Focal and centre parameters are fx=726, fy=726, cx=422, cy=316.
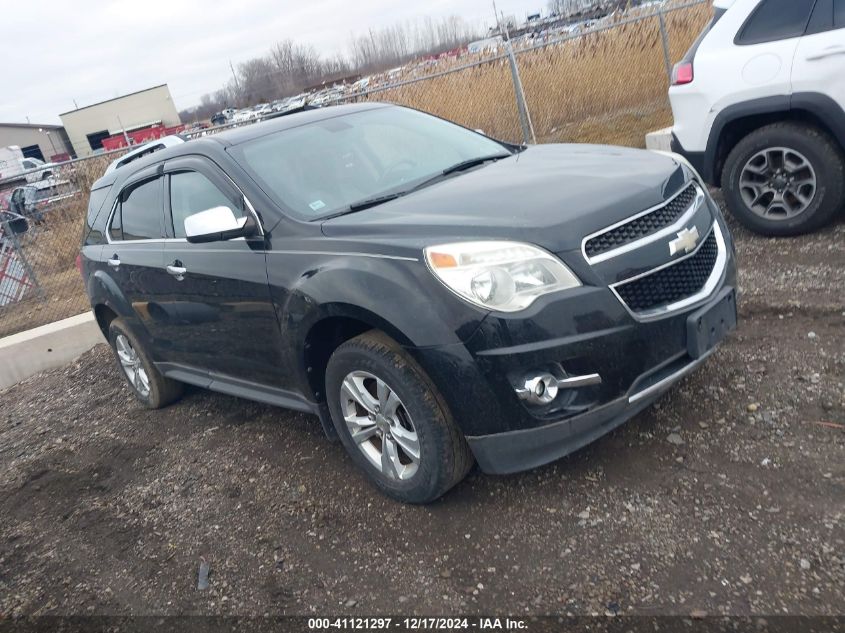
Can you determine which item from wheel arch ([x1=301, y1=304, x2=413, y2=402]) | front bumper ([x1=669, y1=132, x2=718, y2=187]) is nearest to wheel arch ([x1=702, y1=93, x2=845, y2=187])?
front bumper ([x1=669, y1=132, x2=718, y2=187])

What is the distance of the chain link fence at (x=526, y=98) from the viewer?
10.6 m

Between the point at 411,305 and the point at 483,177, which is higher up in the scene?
the point at 483,177

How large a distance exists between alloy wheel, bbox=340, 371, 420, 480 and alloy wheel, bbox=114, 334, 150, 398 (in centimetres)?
260

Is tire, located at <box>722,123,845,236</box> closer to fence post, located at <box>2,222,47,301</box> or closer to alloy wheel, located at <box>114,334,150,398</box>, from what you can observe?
alloy wheel, located at <box>114,334,150,398</box>

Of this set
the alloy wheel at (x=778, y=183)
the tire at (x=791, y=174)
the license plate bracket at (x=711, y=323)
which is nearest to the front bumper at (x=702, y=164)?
the tire at (x=791, y=174)

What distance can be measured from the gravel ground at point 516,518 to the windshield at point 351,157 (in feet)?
4.82

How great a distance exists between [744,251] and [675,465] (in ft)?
9.64

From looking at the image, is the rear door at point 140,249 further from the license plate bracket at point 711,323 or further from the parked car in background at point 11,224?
the parked car in background at point 11,224

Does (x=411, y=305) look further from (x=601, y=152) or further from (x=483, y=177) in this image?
(x=601, y=152)

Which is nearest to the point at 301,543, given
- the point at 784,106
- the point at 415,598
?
the point at 415,598

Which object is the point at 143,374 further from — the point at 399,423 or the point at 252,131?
the point at 399,423

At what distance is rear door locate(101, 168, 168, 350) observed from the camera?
459 centimetres

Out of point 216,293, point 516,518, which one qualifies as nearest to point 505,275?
point 516,518

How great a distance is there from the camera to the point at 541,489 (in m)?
3.34
